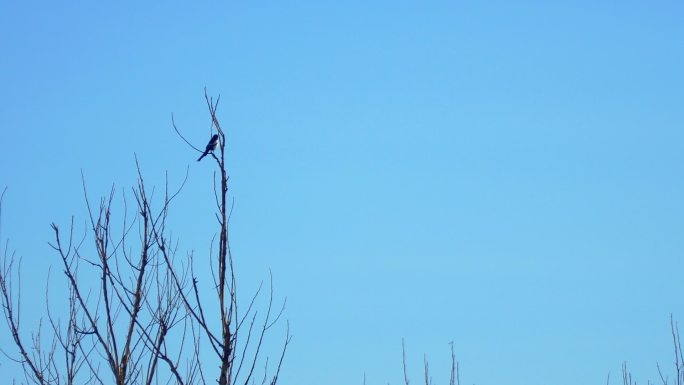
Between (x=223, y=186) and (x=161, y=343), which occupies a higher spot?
(x=223, y=186)

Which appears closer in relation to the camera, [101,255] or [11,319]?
[101,255]

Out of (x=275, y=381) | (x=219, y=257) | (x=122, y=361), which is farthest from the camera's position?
(x=122, y=361)

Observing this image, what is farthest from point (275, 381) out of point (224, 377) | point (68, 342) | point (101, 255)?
point (68, 342)

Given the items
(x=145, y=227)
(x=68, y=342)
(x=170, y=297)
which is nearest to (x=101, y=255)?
(x=145, y=227)

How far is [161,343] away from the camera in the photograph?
4.89m

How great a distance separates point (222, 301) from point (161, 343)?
2.70ft

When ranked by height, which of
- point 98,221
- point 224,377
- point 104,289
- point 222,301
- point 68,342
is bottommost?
point 224,377

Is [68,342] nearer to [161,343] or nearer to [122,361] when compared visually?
[122,361]

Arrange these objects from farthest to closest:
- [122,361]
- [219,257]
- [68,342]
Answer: [68,342] → [122,361] → [219,257]

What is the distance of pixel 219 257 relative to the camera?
424cm

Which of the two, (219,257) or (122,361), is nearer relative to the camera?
(219,257)

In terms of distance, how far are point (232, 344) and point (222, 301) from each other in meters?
0.24

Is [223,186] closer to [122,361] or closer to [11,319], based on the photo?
[122,361]

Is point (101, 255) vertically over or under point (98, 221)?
under
